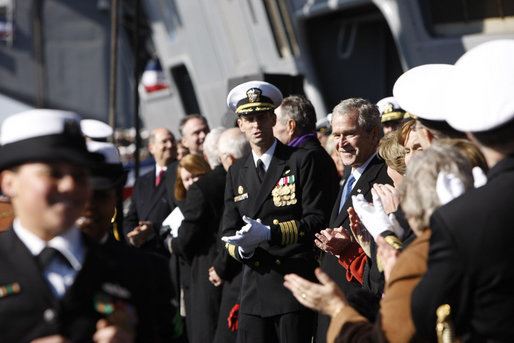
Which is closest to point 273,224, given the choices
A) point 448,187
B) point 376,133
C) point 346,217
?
point 346,217

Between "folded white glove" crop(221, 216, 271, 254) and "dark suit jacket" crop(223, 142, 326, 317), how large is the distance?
120 mm

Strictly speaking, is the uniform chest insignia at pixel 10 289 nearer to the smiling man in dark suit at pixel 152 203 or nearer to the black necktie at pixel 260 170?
the black necktie at pixel 260 170

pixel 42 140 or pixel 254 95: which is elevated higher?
pixel 42 140

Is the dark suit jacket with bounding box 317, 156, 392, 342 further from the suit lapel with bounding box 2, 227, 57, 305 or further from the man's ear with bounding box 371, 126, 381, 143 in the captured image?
the suit lapel with bounding box 2, 227, 57, 305

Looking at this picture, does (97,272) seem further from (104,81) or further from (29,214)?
(104,81)

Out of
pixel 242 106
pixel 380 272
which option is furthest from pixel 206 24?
pixel 380 272

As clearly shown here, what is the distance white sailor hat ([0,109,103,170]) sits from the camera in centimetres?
224

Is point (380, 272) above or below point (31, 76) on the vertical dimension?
above

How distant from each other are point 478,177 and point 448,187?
18 centimetres

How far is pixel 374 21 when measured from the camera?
17.2m

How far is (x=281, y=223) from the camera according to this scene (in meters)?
4.71

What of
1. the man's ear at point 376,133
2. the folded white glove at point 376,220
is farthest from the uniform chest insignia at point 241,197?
the folded white glove at point 376,220

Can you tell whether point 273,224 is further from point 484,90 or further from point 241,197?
point 484,90

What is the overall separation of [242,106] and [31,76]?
3079 cm
